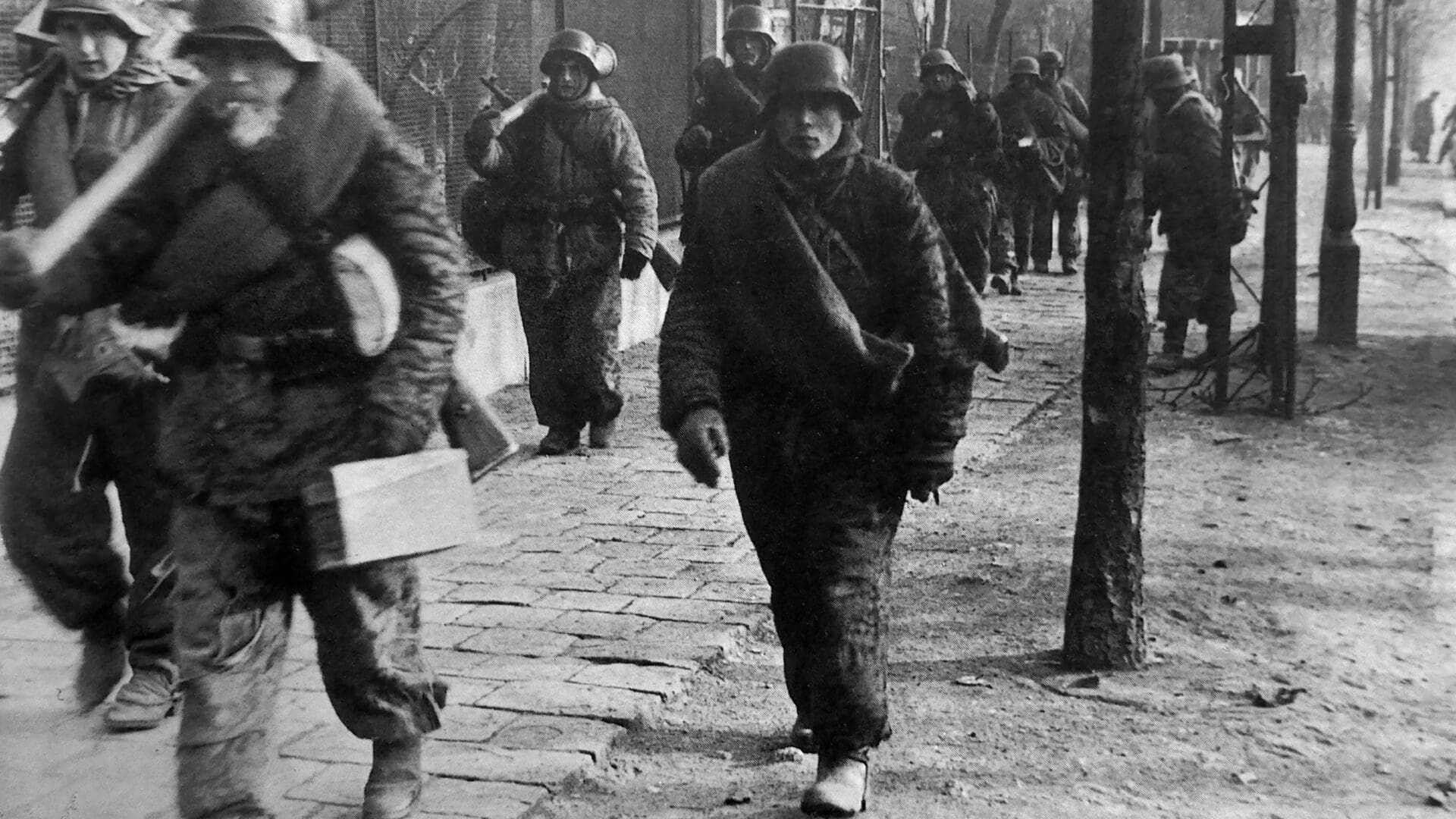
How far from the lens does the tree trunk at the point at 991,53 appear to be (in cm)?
3047

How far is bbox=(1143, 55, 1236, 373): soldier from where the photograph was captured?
1209 centimetres

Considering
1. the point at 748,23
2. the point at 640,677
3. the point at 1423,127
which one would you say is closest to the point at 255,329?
the point at 640,677

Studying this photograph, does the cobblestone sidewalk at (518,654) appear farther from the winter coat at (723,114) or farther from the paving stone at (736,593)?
the winter coat at (723,114)

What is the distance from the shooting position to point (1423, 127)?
47.8 m

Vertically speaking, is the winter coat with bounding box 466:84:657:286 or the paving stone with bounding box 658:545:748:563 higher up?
the winter coat with bounding box 466:84:657:286

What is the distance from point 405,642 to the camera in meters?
4.29

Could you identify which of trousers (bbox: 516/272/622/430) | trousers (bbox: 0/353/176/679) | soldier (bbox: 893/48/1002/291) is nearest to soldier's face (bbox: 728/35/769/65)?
trousers (bbox: 516/272/622/430)

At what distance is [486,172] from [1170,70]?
5171 millimetres

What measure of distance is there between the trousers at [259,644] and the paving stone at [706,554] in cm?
318

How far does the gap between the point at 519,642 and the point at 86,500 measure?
158 centimetres

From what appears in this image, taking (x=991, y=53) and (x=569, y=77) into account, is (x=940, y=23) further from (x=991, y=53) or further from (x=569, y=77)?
(x=569, y=77)

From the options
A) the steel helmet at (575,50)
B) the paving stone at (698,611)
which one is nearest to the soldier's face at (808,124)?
the paving stone at (698,611)

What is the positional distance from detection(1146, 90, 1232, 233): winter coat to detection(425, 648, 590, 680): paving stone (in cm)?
717

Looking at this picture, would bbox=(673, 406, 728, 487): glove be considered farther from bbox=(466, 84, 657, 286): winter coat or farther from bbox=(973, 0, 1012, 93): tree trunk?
bbox=(973, 0, 1012, 93): tree trunk
